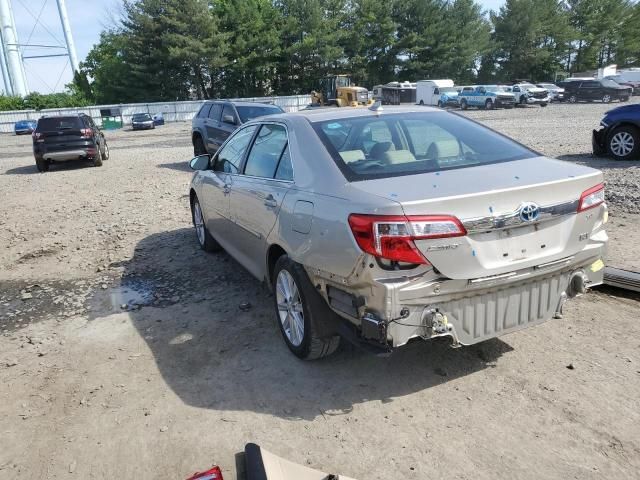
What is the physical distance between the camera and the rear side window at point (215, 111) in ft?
44.1

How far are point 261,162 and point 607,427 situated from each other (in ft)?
10.1

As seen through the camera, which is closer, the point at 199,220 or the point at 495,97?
the point at 199,220

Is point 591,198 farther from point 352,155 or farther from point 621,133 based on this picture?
point 621,133

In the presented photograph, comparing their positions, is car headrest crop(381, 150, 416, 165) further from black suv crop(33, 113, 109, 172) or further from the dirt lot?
black suv crop(33, 113, 109, 172)

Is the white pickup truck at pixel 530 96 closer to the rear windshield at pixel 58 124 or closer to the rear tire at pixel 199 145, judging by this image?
the rear tire at pixel 199 145

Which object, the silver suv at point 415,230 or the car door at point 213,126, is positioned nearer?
the silver suv at point 415,230

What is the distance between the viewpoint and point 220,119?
13211 mm

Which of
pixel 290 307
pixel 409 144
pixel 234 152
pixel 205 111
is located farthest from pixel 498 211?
pixel 205 111

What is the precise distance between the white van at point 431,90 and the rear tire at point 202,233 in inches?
1617

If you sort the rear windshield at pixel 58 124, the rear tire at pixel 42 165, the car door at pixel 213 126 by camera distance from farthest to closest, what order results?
the rear windshield at pixel 58 124 < the rear tire at pixel 42 165 < the car door at pixel 213 126

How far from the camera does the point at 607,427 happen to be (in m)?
2.89

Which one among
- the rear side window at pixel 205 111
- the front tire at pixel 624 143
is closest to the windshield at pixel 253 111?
the rear side window at pixel 205 111

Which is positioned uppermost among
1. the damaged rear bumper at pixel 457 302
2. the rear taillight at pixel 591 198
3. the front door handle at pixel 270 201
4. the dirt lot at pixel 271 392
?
the rear taillight at pixel 591 198

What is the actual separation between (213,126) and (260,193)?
9.75 meters
